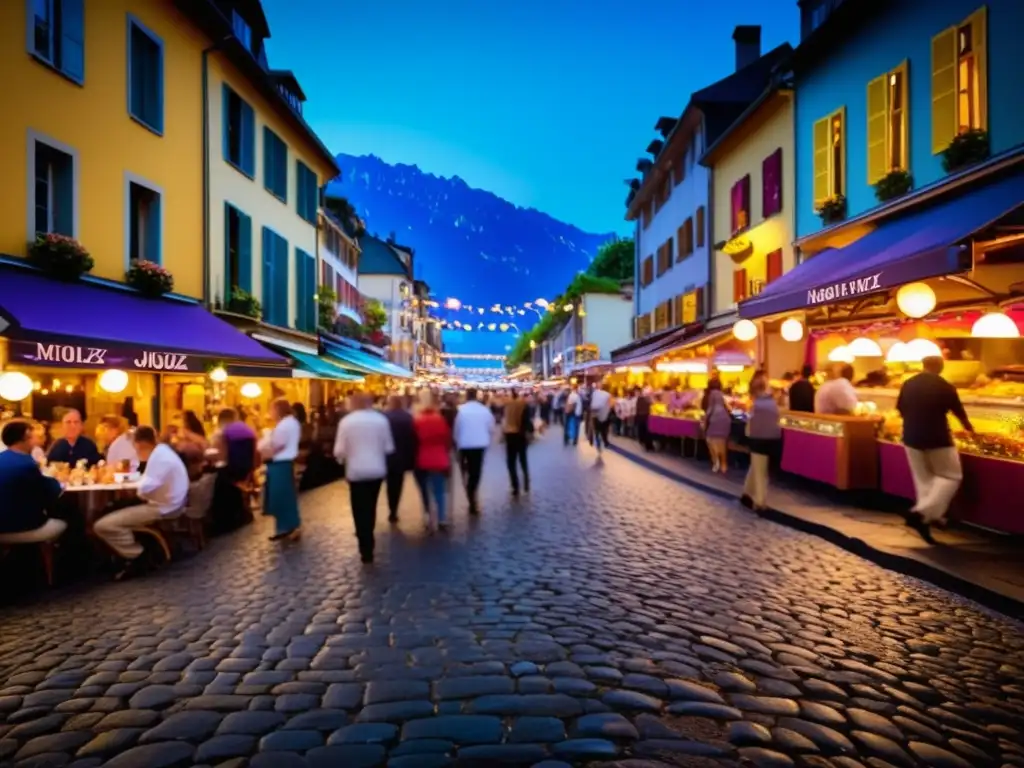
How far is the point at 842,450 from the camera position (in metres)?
11.6

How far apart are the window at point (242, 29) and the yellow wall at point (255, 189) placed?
1.50 meters

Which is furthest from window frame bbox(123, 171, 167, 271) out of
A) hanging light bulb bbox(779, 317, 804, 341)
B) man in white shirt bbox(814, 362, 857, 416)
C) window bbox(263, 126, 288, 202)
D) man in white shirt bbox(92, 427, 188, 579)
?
man in white shirt bbox(814, 362, 857, 416)

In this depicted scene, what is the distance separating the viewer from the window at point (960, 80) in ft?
39.5

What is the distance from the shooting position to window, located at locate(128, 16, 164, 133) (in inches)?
596

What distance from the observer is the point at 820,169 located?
17656 millimetres

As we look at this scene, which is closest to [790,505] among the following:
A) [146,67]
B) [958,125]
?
[958,125]

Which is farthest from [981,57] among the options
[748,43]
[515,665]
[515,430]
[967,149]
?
[748,43]

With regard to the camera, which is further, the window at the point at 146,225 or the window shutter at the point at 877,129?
the window at the point at 146,225

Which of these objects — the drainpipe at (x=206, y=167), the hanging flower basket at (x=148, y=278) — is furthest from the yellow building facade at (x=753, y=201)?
the hanging flower basket at (x=148, y=278)

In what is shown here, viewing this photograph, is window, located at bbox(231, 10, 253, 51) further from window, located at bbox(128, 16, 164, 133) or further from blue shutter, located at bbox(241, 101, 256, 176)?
window, located at bbox(128, 16, 164, 133)

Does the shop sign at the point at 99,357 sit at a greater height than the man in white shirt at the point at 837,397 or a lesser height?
greater

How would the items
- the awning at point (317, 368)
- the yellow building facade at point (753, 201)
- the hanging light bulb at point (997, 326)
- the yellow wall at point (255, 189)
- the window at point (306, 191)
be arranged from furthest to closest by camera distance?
the window at point (306, 191), the yellow building facade at point (753, 201), the awning at point (317, 368), the yellow wall at point (255, 189), the hanging light bulb at point (997, 326)

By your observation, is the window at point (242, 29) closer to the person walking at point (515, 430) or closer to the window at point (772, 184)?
the person walking at point (515, 430)

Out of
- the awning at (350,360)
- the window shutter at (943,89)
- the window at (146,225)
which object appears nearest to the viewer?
the window shutter at (943,89)
